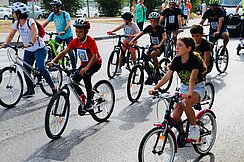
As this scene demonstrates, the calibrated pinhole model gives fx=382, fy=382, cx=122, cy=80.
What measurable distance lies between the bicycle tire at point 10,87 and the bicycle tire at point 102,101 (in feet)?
6.13

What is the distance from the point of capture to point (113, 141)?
18.8ft

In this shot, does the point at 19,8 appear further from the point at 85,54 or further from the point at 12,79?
the point at 85,54

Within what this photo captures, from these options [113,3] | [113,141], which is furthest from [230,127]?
[113,3]

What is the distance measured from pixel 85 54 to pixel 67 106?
2.96 feet

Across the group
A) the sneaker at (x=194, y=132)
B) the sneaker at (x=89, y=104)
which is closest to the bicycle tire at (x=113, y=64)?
the sneaker at (x=89, y=104)

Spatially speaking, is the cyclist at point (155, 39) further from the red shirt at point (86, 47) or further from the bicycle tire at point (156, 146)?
the bicycle tire at point (156, 146)

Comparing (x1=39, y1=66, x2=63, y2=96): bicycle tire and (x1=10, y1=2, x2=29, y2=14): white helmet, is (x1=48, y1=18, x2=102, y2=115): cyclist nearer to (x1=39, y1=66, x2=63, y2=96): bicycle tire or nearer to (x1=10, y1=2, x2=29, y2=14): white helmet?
(x1=10, y1=2, x2=29, y2=14): white helmet

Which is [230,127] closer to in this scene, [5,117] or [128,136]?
[128,136]

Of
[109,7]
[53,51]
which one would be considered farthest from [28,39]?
[109,7]

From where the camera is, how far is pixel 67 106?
592 centimetres

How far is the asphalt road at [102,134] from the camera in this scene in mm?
5180

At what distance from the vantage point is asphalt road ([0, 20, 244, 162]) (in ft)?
17.0

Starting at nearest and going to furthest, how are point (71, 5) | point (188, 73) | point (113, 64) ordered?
point (188, 73)
point (113, 64)
point (71, 5)

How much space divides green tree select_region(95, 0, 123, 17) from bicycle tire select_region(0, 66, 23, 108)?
104ft
